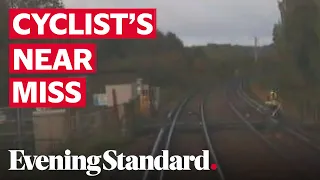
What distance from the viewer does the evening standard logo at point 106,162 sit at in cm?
622

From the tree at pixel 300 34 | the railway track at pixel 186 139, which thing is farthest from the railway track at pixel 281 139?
the tree at pixel 300 34

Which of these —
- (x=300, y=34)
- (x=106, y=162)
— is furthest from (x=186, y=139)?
(x=300, y=34)

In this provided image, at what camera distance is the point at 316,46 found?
6.28 metres

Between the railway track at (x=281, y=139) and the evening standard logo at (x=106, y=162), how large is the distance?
476 millimetres

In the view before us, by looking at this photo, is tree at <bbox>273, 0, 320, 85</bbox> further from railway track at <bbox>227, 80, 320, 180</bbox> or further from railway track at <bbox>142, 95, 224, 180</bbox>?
railway track at <bbox>142, 95, 224, 180</bbox>

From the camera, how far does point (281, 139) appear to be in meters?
6.51

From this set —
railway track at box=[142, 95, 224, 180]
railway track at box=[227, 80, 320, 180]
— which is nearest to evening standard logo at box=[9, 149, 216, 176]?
railway track at box=[142, 95, 224, 180]

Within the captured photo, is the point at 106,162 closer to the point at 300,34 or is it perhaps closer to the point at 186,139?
the point at 186,139

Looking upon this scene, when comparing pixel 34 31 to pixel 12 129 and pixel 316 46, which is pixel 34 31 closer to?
pixel 12 129

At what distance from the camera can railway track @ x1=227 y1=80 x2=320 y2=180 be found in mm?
6348

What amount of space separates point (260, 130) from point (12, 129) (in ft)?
5.43

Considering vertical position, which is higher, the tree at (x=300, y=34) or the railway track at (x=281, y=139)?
the tree at (x=300, y=34)

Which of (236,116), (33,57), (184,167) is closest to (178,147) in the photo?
(184,167)

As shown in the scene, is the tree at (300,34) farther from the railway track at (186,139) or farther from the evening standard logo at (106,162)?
the evening standard logo at (106,162)
